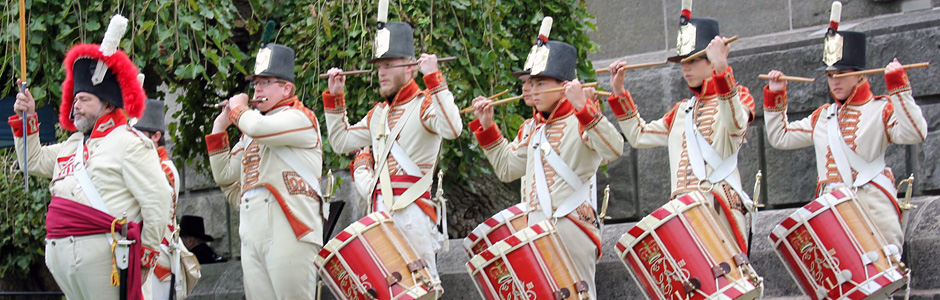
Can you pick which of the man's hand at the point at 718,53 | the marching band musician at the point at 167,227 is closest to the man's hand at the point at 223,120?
the marching band musician at the point at 167,227

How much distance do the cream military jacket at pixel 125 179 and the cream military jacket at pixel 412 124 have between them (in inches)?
53.1

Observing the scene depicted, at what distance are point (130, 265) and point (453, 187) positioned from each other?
12.1 ft

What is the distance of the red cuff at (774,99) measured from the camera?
29.1ft

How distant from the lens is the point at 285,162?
8.89 metres

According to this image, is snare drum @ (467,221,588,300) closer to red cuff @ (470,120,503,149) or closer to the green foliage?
red cuff @ (470,120,503,149)

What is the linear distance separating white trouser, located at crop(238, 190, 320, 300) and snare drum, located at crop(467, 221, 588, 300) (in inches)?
44.8

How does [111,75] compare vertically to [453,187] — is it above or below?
above

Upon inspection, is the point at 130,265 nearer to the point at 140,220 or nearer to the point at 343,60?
the point at 140,220

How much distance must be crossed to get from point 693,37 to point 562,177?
1091mm

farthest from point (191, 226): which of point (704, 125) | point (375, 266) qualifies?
point (704, 125)

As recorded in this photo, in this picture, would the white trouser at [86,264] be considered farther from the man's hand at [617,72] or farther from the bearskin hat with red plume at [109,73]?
the man's hand at [617,72]

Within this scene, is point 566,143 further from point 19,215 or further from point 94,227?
point 19,215

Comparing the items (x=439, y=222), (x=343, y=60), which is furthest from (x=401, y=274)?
(x=343, y=60)

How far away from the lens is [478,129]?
30.2 ft
